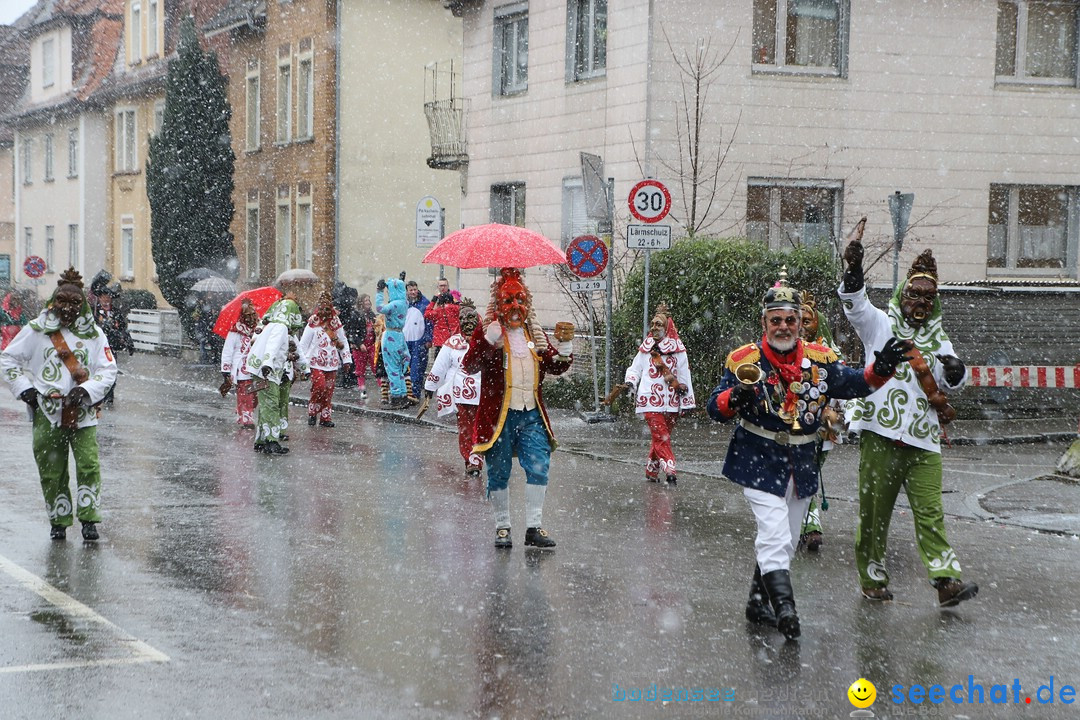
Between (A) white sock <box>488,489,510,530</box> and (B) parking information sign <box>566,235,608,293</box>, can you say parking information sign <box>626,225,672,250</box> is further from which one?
(A) white sock <box>488,489,510,530</box>

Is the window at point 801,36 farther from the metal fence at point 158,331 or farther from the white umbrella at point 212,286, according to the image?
the metal fence at point 158,331

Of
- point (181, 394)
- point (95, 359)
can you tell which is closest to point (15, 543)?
point (95, 359)

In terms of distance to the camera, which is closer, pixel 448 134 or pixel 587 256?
pixel 587 256

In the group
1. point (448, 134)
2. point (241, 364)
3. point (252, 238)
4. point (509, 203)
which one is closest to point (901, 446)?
point (241, 364)

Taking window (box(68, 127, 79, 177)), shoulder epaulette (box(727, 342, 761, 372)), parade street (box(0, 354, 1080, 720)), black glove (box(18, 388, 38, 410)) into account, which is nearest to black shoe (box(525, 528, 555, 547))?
parade street (box(0, 354, 1080, 720))

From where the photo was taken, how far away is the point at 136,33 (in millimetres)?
45312

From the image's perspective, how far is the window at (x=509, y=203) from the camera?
25688mm

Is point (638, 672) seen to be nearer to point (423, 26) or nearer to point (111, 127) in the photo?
point (423, 26)

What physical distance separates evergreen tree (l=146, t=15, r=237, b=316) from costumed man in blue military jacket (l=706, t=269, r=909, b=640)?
102 ft

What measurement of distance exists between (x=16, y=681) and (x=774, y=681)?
3.18 metres

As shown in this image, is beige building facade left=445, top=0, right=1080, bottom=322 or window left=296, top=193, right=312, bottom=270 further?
window left=296, top=193, right=312, bottom=270

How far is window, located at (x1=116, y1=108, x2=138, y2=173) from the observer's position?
149 feet

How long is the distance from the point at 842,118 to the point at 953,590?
15804 mm

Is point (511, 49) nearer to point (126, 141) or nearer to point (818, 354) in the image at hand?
point (818, 354)
